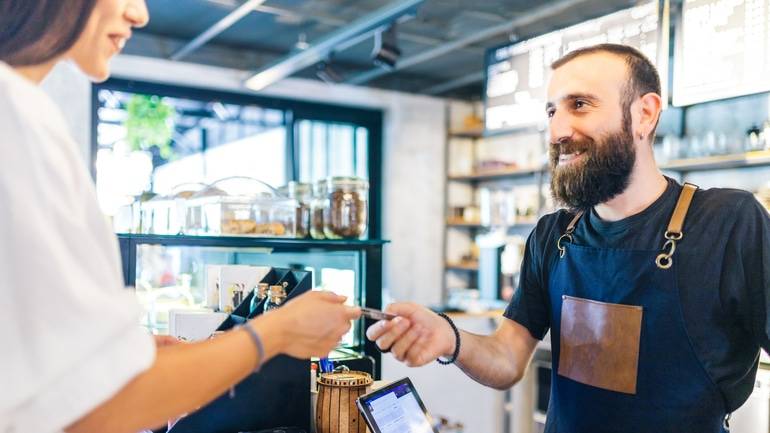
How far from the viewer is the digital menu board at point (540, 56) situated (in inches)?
121

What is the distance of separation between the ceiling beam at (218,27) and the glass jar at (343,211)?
2.69m

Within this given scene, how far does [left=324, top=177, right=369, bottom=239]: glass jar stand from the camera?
2.00 m

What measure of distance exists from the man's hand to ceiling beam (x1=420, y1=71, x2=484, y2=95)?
521 cm

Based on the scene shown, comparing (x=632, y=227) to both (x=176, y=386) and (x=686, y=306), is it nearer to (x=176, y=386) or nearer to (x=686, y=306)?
(x=686, y=306)

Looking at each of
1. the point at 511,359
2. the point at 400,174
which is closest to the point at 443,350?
the point at 511,359

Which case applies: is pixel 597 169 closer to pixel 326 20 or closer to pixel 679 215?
pixel 679 215

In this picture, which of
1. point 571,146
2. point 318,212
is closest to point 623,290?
point 571,146

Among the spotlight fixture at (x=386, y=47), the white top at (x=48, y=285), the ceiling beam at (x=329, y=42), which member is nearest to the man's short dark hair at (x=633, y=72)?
the white top at (x=48, y=285)

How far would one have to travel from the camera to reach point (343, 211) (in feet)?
6.56

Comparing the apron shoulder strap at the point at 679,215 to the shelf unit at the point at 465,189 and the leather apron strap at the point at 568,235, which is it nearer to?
the leather apron strap at the point at 568,235

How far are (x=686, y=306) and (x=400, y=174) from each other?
572cm

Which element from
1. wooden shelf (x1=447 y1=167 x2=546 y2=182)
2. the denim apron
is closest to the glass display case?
the denim apron

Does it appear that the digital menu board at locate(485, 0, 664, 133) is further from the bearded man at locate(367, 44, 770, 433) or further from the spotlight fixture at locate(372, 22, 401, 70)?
the bearded man at locate(367, 44, 770, 433)

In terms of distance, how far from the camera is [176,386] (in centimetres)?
84
